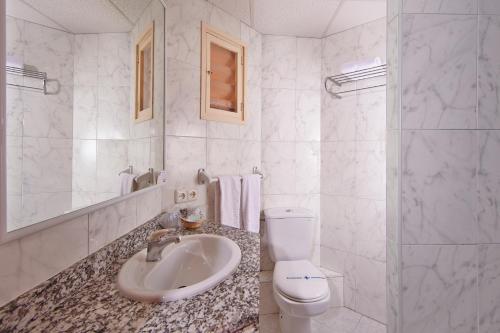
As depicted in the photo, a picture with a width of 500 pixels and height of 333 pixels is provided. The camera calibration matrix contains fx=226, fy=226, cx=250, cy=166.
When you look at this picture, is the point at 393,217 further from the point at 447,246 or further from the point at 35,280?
the point at 35,280

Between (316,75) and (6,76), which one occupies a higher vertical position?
(316,75)

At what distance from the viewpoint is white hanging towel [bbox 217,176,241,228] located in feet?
5.54

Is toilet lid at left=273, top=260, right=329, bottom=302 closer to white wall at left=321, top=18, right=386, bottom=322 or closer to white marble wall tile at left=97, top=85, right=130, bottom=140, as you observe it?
white wall at left=321, top=18, right=386, bottom=322

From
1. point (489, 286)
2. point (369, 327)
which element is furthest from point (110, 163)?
point (369, 327)

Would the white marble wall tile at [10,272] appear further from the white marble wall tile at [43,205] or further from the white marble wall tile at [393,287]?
the white marble wall tile at [393,287]

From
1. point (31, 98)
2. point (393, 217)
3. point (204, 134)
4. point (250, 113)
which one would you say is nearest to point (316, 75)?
point (250, 113)

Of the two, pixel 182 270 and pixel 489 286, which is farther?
pixel 182 270

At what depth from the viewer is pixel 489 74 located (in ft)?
2.67

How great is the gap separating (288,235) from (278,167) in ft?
2.04

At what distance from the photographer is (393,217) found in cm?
87

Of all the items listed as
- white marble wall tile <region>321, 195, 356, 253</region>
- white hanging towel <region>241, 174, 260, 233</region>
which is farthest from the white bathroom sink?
white marble wall tile <region>321, 195, 356, 253</region>

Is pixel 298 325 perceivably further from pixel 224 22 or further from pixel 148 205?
pixel 224 22

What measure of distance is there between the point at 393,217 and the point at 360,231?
4.07ft

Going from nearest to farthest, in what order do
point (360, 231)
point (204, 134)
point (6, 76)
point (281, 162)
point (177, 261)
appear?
point (6, 76) → point (177, 261) → point (204, 134) → point (360, 231) → point (281, 162)
